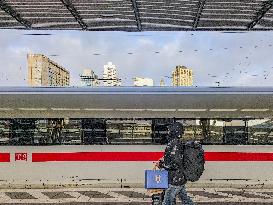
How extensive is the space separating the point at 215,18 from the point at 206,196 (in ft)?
17.9

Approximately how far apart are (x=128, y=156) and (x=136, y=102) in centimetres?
233

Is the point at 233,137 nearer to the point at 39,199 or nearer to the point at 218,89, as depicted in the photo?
the point at 218,89

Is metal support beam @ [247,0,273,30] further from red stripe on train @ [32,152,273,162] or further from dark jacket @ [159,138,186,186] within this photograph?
red stripe on train @ [32,152,273,162]

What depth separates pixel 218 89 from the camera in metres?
13.8

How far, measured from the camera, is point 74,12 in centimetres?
926

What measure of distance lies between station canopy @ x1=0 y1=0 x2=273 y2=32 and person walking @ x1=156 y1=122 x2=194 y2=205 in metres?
2.63

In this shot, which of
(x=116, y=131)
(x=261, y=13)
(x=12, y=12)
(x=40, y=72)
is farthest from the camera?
(x=40, y=72)

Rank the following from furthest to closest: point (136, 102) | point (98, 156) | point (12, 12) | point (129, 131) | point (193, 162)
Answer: point (98, 156) < point (129, 131) < point (136, 102) < point (12, 12) < point (193, 162)

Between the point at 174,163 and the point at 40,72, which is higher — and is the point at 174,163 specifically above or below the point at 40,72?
below

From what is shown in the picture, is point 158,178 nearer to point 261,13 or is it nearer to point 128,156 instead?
point 261,13

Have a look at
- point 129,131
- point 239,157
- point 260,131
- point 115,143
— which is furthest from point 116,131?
point 260,131

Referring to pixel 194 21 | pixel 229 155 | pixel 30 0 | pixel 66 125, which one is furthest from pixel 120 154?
pixel 30 0

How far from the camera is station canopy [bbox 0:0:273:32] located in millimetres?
8781

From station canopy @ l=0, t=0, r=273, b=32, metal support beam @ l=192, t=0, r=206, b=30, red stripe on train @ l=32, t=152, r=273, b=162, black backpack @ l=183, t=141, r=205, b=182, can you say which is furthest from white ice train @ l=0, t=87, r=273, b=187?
black backpack @ l=183, t=141, r=205, b=182
